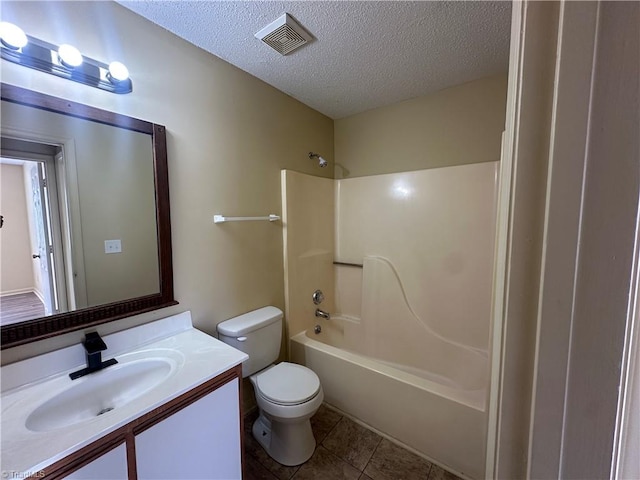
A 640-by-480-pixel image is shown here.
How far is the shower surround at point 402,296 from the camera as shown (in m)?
1.58

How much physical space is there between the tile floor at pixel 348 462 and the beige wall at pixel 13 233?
1.43 metres

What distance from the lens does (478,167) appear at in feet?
6.27

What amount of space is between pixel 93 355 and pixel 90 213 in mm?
621

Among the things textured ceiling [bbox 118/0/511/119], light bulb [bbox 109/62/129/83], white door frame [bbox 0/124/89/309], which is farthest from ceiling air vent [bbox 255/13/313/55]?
white door frame [bbox 0/124/89/309]

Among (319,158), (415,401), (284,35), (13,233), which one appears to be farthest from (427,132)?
(13,233)

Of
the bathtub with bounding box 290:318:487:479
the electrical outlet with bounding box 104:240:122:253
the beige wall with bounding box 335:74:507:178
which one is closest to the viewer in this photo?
the electrical outlet with bounding box 104:240:122:253

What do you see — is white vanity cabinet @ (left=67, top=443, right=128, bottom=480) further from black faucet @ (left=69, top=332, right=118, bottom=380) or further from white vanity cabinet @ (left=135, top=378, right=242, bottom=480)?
black faucet @ (left=69, top=332, right=118, bottom=380)

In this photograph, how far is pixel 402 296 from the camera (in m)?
2.26

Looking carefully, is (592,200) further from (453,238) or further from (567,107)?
(453,238)

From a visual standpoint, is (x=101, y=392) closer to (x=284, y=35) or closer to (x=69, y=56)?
(x=69, y=56)

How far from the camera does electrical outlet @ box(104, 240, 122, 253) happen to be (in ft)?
→ 4.10

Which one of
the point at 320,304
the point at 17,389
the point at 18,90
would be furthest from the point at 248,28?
the point at 320,304

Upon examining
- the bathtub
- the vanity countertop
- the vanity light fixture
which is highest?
the vanity light fixture

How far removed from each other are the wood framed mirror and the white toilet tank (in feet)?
1.30
